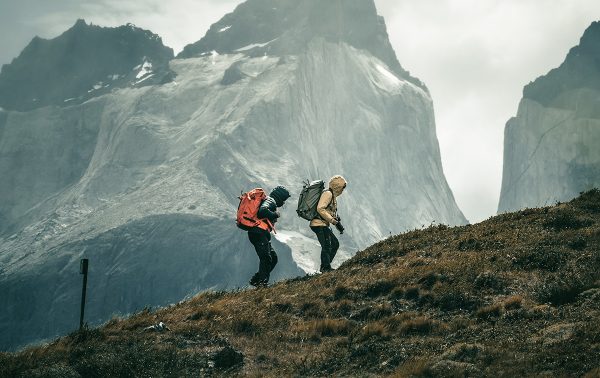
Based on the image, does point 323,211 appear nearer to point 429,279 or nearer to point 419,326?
point 429,279

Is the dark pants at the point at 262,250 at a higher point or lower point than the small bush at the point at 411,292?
higher

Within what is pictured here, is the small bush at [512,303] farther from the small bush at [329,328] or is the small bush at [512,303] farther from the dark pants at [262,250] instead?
the dark pants at [262,250]

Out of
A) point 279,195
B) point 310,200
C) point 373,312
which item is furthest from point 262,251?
point 373,312

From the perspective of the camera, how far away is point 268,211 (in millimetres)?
22828

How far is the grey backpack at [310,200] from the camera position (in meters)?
24.6

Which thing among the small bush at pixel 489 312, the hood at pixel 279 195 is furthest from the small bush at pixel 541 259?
the hood at pixel 279 195

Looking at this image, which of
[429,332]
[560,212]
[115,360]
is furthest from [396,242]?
[115,360]

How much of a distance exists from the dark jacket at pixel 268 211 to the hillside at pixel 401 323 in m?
1.88

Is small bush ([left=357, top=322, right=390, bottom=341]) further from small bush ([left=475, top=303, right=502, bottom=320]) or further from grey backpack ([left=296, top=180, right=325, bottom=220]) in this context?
grey backpack ([left=296, top=180, right=325, bottom=220])

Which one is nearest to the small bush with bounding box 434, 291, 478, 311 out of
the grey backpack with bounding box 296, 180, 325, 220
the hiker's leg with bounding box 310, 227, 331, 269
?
the hiker's leg with bounding box 310, 227, 331, 269

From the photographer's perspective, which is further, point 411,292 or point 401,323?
point 411,292

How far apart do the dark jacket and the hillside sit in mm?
1881

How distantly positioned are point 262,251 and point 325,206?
2.41 meters

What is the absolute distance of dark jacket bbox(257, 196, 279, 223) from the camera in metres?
22.8
